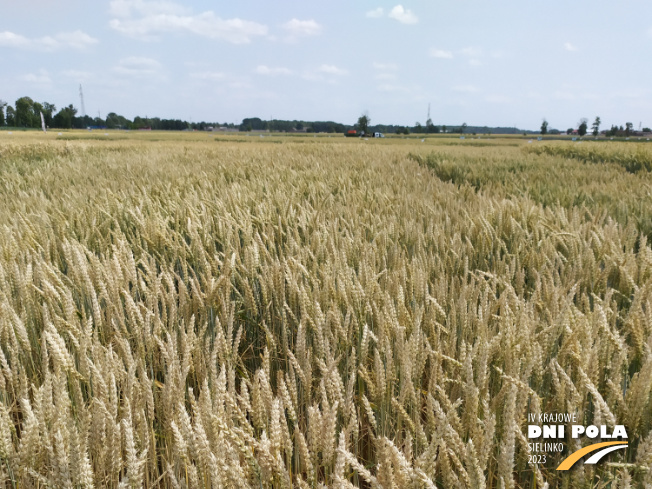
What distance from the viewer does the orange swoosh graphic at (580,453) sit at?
0.80m

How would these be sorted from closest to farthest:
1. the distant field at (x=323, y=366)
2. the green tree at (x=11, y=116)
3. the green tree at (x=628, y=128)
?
the distant field at (x=323, y=366), the green tree at (x=628, y=128), the green tree at (x=11, y=116)

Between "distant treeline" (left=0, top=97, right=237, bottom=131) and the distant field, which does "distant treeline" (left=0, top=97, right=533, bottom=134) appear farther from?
the distant field

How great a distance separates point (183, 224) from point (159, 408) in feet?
5.03

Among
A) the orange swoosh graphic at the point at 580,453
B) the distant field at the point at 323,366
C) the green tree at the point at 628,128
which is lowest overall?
the orange swoosh graphic at the point at 580,453

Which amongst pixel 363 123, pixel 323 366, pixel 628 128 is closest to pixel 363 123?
pixel 363 123

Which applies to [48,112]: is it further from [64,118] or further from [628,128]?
[628,128]

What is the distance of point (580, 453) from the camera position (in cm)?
80

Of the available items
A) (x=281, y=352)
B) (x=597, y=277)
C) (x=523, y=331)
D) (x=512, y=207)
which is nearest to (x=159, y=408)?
(x=281, y=352)

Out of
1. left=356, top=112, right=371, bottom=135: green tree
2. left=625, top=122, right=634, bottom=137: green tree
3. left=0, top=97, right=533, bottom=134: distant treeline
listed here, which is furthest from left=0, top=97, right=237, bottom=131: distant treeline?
left=625, top=122, right=634, bottom=137: green tree

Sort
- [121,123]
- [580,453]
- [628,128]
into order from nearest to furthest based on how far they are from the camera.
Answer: [580,453] → [628,128] → [121,123]

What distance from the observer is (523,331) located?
98 cm

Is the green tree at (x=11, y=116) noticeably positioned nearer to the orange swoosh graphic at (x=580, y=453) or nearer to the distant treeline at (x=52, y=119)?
the distant treeline at (x=52, y=119)

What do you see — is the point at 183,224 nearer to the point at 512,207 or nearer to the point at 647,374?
the point at 512,207

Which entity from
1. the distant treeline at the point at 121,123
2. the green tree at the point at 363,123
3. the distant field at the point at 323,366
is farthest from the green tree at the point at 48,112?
the distant field at the point at 323,366
